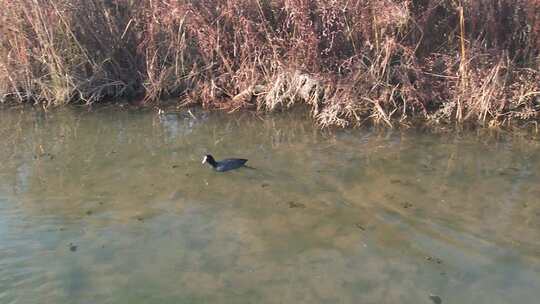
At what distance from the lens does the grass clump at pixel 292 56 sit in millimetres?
8898

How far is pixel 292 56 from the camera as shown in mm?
9516

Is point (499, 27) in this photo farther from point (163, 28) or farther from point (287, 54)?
point (163, 28)

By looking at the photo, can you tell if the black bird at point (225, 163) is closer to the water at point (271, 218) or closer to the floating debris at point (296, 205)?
the water at point (271, 218)

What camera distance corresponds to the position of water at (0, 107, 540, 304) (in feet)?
15.5

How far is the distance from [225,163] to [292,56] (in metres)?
3.29

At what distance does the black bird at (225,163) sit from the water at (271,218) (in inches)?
4.3

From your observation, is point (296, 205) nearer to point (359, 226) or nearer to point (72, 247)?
point (359, 226)

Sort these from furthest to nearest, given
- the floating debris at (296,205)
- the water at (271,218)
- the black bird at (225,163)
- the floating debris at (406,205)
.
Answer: the black bird at (225,163)
the floating debris at (296,205)
the floating debris at (406,205)
the water at (271,218)

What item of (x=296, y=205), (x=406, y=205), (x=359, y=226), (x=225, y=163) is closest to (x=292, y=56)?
(x=225, y=163)

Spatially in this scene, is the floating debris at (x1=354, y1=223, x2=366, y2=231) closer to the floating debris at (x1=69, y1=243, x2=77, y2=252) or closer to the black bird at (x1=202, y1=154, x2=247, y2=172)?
the black bird at (x1=202, y1=154, x2=247, y2=172)

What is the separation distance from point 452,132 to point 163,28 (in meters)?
5.37

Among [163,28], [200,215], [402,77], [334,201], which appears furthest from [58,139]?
[402,77]

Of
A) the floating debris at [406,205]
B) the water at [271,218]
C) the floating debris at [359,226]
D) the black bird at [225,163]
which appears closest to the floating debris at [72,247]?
the water at [271,218]

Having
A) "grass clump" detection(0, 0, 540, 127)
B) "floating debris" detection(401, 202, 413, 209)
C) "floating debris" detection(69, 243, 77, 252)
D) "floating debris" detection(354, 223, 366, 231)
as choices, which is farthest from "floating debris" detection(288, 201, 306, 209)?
"grass clump" detection(0, 0, 540, 127)
